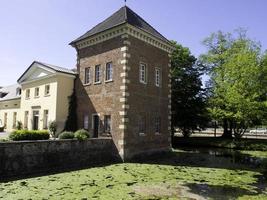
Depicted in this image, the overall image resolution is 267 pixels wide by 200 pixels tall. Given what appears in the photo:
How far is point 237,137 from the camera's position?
34.6 m

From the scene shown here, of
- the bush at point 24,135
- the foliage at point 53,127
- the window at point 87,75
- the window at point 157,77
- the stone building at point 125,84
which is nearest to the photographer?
the bush at point 24,135

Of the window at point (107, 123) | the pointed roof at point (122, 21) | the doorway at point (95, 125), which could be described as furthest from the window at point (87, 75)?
the window at point (107, 123)

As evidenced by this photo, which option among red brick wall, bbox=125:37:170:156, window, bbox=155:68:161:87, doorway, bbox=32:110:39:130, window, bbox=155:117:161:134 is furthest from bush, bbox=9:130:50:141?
window, bbox=155:68:161:87

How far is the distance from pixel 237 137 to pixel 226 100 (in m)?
5.26

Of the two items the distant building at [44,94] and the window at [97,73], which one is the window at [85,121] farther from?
the window at [97,73]

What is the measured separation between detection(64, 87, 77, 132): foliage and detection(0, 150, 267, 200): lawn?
8307 mm

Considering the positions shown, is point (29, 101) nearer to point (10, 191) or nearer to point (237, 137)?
point (10, 191)

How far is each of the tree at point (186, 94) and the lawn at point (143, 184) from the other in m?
18.7

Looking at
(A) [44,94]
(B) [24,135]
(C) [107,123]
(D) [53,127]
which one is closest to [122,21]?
(C) [107,123]

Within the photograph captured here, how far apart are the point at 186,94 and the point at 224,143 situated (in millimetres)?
7972

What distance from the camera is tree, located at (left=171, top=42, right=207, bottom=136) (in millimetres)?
35875

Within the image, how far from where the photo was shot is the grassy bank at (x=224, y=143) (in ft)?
103

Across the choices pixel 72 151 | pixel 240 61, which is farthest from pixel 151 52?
pixel 240 61

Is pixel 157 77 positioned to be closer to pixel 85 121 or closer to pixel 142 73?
pixel 142 73
